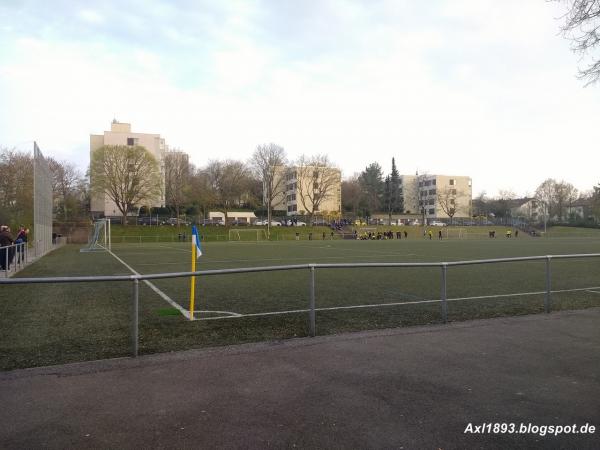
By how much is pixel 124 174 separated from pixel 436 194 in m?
88.0

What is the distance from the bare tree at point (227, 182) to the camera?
91188 mm

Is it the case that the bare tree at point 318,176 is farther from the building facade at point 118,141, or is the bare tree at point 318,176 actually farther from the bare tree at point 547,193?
the bare tree at point 547,193

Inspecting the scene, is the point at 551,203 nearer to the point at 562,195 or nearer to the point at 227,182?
the point at 562,195

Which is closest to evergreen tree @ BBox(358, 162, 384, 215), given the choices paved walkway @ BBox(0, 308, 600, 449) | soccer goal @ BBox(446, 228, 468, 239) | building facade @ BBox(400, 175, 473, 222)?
building facade @ BBox(400, 175, 473, 222)

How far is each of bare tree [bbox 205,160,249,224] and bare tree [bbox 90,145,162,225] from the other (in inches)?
660

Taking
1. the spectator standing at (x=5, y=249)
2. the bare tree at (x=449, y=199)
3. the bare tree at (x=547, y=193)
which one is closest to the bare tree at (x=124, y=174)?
the spectator standing at (x=5, y=249)

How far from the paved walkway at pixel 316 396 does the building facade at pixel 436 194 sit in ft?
398

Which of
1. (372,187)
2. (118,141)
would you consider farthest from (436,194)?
(118,141)

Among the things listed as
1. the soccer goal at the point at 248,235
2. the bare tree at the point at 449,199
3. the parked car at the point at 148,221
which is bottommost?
the soccer goal at the point at 248,235

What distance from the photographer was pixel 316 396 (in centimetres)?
437

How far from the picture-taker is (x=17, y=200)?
48938 mm

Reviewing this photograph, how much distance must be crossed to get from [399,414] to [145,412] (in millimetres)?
2120

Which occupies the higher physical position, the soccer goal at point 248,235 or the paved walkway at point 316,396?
the paved walkway at point 316,396

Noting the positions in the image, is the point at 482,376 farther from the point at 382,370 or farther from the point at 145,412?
the point at 145,412
